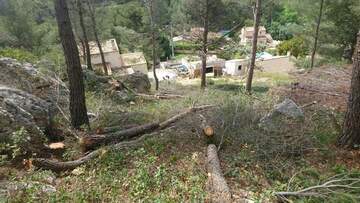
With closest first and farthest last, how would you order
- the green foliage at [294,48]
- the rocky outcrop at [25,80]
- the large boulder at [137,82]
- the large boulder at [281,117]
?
the large boulder at [281,117], the rocky outcrop at [25,80], the large boulder at [137,82], the green foliage at [294,48]

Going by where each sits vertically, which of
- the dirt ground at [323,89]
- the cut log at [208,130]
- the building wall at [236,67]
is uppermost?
the dirt ground at [323,89]

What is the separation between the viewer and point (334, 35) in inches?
675

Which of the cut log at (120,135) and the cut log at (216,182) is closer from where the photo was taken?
the cut log at (216,182)

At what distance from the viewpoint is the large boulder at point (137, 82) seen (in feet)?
40.8

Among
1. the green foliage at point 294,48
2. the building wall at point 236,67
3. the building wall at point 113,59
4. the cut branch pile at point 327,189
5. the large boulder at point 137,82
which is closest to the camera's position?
the cut branch pile at point 327,189

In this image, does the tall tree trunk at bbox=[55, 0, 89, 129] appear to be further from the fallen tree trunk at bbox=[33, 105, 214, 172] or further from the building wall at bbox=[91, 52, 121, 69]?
the building wall at bbox=[91, 52, 121, 69]

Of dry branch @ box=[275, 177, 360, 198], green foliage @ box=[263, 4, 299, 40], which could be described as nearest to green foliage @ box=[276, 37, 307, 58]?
green foliage @ box=[263, 4, 299, 40]

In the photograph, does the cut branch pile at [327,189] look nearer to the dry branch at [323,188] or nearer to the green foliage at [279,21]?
the dry branch at [323,188]

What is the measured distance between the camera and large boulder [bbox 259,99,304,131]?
5530 millimetres

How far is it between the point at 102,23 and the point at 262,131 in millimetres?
15158

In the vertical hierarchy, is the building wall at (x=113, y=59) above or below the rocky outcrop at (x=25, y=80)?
below

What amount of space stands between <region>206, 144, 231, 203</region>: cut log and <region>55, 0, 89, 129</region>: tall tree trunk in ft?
8.96

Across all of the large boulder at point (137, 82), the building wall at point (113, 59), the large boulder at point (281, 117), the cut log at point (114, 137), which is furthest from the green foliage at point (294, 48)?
the cut log at point (114, 137)

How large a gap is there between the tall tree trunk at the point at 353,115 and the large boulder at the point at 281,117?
1000mm
